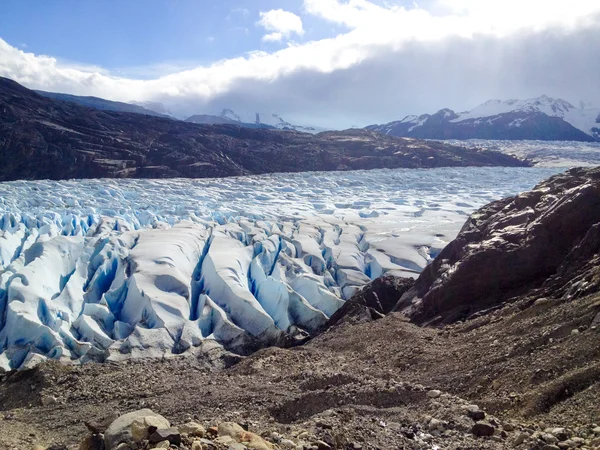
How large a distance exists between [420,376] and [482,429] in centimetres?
257

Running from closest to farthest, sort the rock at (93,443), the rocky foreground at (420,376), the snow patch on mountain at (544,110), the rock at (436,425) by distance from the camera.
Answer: the rock at (93,443) < the rocky foreground at (420,376) < the rock at (436,425) < the snow patch on mountain at (544,110)

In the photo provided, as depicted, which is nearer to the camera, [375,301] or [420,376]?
[420,376]

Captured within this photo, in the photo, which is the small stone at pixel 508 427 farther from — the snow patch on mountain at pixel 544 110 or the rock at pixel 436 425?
the snow patch on mountain at pixel 544 110

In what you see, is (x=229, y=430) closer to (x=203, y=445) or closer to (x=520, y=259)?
(x=203, y=445)

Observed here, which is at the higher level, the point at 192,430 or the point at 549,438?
the point at 549,438

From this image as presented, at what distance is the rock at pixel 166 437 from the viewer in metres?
4.68

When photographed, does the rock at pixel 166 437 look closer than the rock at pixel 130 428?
Yes

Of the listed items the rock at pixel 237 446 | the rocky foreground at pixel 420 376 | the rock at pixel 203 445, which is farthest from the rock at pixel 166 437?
the rock at pixel 237 446

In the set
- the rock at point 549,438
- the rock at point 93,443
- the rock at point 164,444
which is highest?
the rock at point 549,438

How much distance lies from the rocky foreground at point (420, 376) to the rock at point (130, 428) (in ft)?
0.05

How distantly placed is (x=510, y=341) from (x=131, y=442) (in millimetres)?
5474

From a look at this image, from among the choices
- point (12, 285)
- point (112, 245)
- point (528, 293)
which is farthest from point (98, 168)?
point (528, 293)

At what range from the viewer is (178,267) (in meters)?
15.7

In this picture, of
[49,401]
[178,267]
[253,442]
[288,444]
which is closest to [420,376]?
[288,444]
